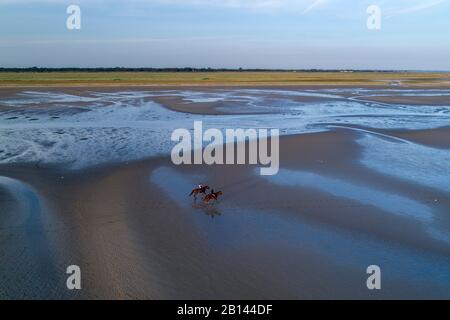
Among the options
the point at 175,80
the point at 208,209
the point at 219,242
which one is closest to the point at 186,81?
the point at 175,80

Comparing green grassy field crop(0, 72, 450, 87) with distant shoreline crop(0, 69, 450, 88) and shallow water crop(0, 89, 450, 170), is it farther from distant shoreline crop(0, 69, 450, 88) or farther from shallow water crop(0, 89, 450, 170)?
shallow water crop(0, 89, 450, 170)

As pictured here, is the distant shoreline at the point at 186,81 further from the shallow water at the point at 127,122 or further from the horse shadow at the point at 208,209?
the horse shadow at the point at 208,209

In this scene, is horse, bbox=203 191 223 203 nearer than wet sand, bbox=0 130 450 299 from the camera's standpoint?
No

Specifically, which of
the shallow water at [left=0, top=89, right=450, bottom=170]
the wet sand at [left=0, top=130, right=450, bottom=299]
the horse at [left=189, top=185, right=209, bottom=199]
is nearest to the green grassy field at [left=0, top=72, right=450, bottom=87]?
the shallow water at [left=0, top=89, right=450, bottom=170]

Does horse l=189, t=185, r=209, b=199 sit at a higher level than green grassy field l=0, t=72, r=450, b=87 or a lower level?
lower

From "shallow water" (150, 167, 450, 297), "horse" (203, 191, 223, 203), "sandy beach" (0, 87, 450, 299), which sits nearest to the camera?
"sandy beach" (0, 87, 450, 299)

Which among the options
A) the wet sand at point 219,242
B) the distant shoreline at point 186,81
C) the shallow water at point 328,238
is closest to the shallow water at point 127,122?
the wet sand at point 219,242

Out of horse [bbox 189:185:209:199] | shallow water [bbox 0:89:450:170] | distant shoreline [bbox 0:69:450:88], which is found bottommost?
horse [bbox 189:185:209:199]

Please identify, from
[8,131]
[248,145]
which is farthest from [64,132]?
[248,145]

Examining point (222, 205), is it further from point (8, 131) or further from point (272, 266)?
point (8, 131)
